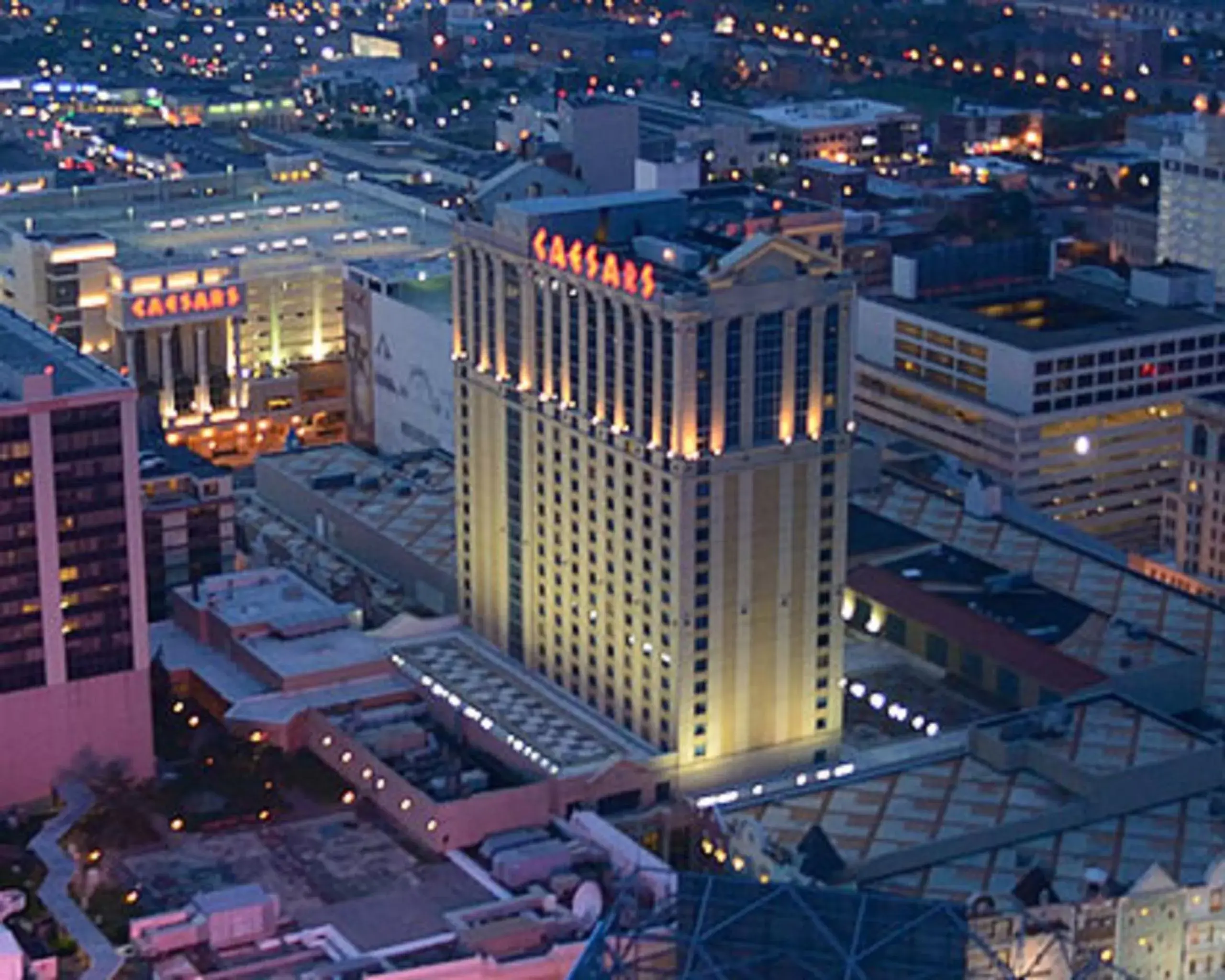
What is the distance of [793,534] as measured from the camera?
453ft

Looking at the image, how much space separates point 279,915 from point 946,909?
40409mm

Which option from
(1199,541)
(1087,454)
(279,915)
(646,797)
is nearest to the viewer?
(279,915)

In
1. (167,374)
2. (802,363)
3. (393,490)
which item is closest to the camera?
(802,363)

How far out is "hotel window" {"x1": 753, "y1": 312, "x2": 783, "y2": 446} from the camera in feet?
442

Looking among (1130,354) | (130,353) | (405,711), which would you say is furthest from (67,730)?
(1130,354)

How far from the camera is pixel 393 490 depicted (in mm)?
173750

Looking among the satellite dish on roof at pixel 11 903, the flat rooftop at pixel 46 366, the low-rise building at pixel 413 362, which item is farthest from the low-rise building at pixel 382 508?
the satellite dish on roof at pixel 11 903

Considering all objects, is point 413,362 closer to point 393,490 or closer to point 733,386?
point 393,490

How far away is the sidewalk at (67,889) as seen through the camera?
122688 millimetres

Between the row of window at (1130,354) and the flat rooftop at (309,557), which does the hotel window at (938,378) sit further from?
the flat rooftop at (309,557)

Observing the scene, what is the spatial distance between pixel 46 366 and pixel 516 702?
92.3 ft

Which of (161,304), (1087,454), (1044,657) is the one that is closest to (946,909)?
(1044,657)

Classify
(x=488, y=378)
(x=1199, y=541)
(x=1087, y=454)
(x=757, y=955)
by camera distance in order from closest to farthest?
(x=757, y=955) < (x=488, y=378) < (x=1199, y=541) < (x=1087, y=454)

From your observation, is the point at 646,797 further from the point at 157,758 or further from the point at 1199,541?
the point at 1199,541
